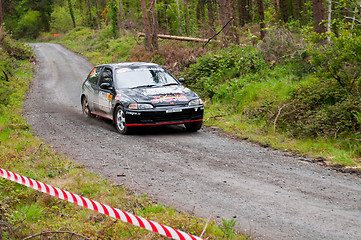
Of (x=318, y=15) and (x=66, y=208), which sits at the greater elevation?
(x=318, y=15)

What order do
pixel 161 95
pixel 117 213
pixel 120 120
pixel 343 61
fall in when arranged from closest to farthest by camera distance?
pixel 117 213 → pixel 343 61 → pixel 161 95 → pixel 120 120

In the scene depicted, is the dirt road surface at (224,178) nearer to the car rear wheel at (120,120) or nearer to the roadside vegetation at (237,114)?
the car rear wheel at (120,120)

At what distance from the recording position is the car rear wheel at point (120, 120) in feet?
33.3

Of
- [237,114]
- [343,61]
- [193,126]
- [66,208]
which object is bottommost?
[237,114]

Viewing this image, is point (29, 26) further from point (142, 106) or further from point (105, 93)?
point (142, 106)

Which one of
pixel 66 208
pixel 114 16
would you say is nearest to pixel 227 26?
pixel 66 208

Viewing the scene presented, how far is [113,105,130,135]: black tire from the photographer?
10156 millimetres

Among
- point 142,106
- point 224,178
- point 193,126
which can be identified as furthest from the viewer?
point 193,126

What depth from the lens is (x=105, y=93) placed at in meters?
11.3

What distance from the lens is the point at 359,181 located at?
6.43m

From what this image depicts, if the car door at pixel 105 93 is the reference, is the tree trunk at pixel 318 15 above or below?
above

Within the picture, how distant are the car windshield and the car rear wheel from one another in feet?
2.59

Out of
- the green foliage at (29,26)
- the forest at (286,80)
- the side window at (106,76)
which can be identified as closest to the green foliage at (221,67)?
the forest at (286,80)

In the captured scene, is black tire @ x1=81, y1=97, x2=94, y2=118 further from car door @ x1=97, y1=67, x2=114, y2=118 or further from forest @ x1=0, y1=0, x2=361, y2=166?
forest @ x1=0, y1=0, x2=361, y2=166
